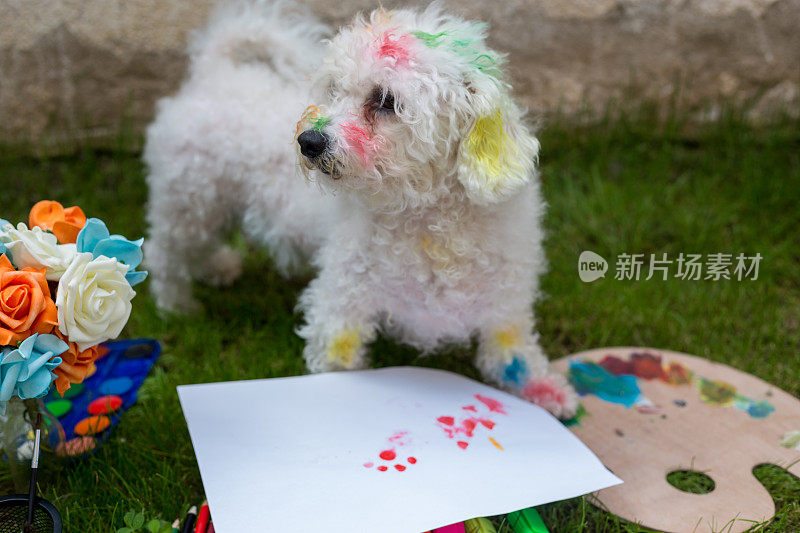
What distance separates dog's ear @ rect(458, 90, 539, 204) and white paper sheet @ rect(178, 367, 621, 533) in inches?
18.0

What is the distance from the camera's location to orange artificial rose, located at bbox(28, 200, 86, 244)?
122cm

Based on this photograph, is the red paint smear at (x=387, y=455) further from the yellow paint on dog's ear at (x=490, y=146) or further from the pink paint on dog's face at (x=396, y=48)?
the pink paint on dog's face at (x=396, y=48)

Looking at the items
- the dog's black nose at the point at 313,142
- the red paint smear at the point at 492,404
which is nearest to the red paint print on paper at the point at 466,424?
the red paint smear at the point at 492,404

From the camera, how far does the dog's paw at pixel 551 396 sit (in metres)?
1.54

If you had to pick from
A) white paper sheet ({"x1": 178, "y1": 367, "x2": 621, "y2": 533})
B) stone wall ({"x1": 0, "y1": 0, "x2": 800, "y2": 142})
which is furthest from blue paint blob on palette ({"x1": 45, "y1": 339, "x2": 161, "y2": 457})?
stone wall ({"x1": 0, "y1": 0, "x2": 800, "y2": 142})

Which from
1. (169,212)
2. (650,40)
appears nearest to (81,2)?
(169,212)

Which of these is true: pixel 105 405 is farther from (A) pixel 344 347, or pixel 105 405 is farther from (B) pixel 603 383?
(B) pixel 603 383

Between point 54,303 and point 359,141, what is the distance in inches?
22.7

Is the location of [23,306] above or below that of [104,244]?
below

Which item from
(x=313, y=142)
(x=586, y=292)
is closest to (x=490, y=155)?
(x=313, y=142)

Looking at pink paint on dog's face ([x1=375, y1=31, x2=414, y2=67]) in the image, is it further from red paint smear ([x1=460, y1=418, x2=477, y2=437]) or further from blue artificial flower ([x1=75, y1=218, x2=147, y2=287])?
red paint smear ([x1=460, y1=418, x2=477, y2=437])

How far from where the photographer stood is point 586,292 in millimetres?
2094

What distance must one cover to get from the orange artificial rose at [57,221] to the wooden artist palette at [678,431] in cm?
109

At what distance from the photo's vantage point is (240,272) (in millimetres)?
2232
